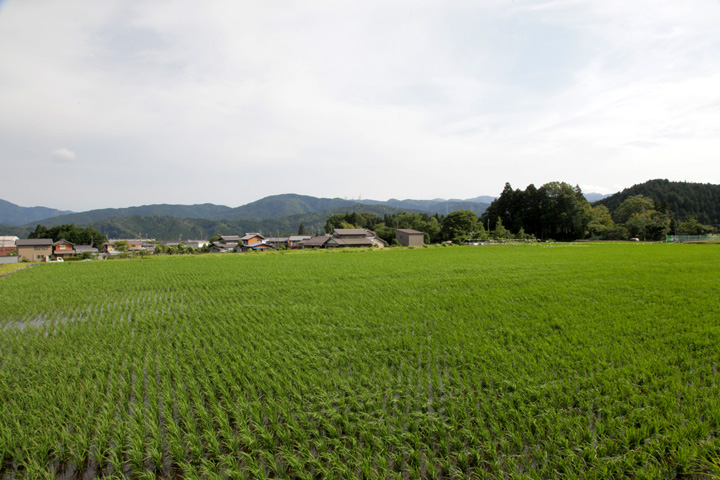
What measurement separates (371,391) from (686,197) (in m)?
98.8

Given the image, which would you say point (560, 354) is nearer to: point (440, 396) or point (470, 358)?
point (470, 358)

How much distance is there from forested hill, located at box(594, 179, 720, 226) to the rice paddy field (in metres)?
77.8

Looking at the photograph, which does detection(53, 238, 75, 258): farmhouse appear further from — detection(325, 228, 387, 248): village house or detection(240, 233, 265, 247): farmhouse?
detection(325, 228, 387, 248): village house

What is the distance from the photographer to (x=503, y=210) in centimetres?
5831

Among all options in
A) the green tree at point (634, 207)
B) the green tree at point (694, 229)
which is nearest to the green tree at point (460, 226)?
the green tree at point (634, 207)

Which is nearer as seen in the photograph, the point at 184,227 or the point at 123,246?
the point at 123,246

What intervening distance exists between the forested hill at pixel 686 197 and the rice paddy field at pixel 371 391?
77.8 meters

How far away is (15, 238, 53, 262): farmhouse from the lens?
4206 centimetres

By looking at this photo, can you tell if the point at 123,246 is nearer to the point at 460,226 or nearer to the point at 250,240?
the point at 250,240

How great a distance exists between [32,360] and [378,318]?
697 centimetres

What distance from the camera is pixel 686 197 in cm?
7031

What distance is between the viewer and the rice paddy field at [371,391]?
10.3ft

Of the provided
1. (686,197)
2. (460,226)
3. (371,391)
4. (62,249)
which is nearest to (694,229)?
(686,197)

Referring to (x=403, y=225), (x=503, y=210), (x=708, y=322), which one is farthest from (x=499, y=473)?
(x=403, y=225)
